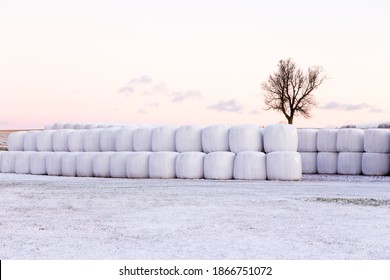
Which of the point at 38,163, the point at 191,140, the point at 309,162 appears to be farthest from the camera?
the point at 38,163

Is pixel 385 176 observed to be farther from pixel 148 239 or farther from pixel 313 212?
pixel 148 239

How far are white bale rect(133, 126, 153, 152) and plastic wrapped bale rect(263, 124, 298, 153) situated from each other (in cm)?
237

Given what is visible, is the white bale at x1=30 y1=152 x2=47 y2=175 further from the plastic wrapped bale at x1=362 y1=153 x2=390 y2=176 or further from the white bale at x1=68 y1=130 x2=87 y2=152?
the plastic wrapped bale at x1=362 y1=153 x2=390 y2=176

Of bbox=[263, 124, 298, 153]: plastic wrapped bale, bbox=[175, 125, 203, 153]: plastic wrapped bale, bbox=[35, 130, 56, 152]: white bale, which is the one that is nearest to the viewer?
bbox=[263, 124, 298, 153]: plastic wrapped bale

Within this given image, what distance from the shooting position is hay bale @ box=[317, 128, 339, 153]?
45.2 feet

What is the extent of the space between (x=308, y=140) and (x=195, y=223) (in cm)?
888

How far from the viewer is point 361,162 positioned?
13.4m

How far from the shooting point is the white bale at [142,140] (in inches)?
494

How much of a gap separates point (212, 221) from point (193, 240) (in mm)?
1006

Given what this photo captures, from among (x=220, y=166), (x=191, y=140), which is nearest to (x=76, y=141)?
(x=191, y=140)

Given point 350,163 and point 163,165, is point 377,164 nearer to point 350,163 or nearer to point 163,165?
point 350,163

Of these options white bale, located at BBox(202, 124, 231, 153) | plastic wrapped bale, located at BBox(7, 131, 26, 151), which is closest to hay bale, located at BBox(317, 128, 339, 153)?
white bale, located at BBox(202, 124, 231, 153)

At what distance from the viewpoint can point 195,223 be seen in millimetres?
5633
